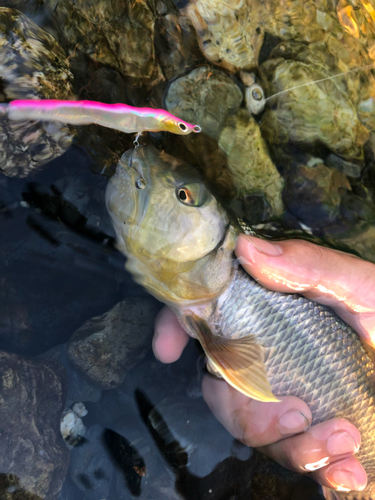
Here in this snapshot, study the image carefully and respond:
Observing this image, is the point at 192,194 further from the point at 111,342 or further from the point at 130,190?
the point at 111,342

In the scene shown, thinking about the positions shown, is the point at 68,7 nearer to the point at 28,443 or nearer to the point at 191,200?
the point at 191,200

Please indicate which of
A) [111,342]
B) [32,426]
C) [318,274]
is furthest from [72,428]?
[318,274]

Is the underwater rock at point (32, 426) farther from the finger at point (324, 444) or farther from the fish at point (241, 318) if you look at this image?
the finger at point (324, 444)

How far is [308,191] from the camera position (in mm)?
2510

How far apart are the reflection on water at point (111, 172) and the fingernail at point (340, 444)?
77cm

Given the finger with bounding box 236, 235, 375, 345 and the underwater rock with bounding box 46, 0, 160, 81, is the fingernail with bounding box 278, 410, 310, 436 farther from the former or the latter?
the underwater rock with bounding box 46, 0, 160, 81

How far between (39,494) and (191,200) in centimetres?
239

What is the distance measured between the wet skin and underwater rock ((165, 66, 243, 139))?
0.85m

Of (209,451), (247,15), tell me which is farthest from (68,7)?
(209,451)

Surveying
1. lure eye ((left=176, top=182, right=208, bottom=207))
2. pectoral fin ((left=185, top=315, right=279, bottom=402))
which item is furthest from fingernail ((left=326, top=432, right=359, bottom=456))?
lure eye ((left=176, top=182, right=208, bottom=207))

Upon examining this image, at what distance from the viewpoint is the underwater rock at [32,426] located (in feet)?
7.84

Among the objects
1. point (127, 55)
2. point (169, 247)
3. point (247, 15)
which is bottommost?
point (169, 247)

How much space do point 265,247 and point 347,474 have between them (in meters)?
1.58

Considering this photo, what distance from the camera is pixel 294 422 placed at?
222 cm
